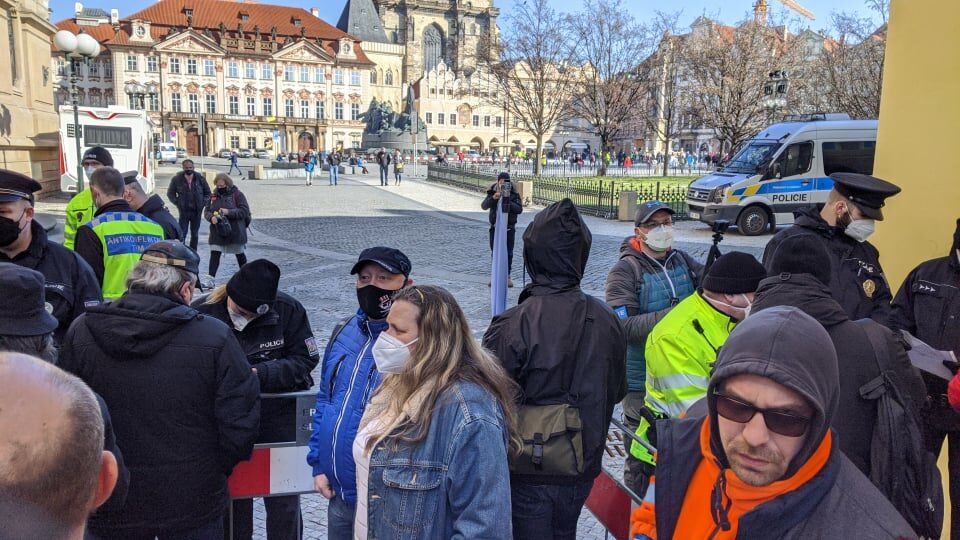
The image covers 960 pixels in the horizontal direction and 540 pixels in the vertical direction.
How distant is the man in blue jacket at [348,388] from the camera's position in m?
2.80

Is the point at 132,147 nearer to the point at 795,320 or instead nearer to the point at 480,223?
the point at 480,223

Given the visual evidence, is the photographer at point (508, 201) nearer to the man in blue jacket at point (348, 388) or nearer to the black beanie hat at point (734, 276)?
the man in blue jacket at point (348, 388)

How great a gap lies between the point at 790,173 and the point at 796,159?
1.27 feet

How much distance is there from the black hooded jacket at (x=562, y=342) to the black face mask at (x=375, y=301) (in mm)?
488

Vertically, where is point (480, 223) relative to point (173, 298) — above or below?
below

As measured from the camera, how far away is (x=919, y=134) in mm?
4898

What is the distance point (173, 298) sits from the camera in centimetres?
292

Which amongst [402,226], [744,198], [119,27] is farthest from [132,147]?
[119,27]

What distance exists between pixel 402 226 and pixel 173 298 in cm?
1633

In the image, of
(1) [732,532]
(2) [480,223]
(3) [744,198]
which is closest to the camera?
(1) [732,532]

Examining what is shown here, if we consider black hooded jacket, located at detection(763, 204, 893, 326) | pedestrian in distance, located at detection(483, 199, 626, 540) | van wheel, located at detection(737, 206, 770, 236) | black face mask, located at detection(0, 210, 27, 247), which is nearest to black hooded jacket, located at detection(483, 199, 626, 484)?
pedestrian in distance, located at detection(483, 199, 626, 540)

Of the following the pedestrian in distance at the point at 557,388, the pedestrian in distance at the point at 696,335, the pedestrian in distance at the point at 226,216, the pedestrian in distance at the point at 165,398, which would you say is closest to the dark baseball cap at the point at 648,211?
the pedestrian in distance at the point at 696,335

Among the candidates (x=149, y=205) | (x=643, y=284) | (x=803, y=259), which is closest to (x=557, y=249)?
(x=803, y=259)

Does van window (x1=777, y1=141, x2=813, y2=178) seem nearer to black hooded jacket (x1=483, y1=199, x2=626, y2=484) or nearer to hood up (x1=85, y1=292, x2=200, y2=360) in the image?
black hooded jacket (x1=483, y1=199, x2=626, y2=484)
